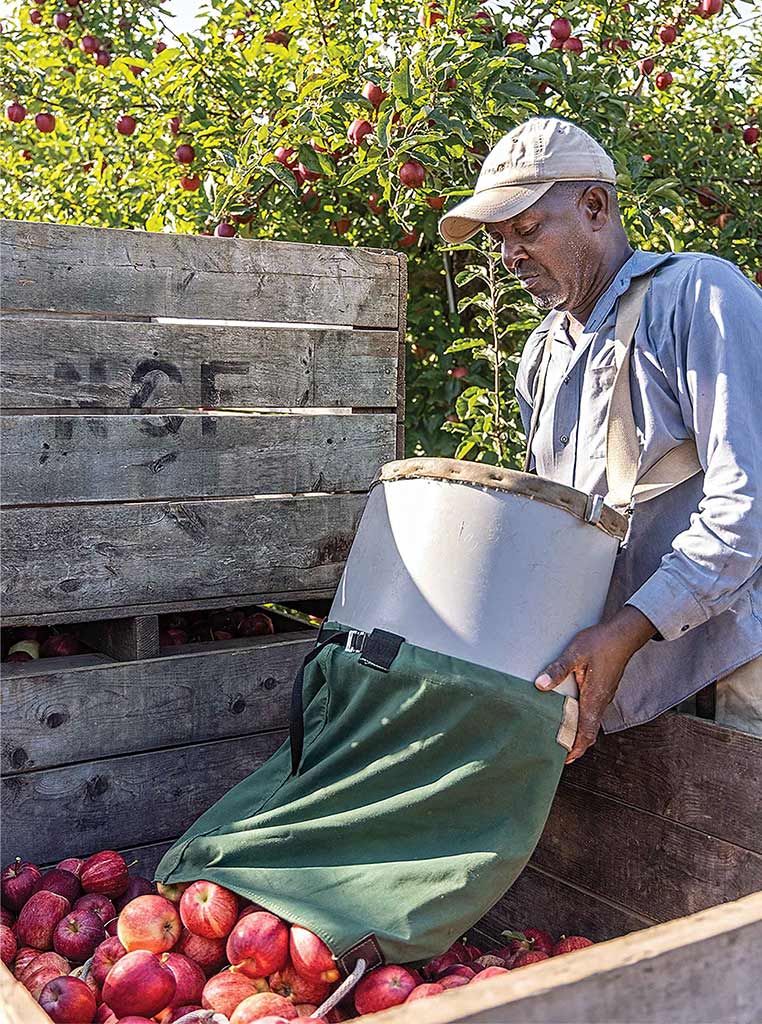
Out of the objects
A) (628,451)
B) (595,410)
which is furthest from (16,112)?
(628,451)

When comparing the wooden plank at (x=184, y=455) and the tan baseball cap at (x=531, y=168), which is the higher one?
the tan baseball cap at (x=531, y=168)

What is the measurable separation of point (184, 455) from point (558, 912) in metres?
1.15

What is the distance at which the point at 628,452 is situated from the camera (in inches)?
76.7

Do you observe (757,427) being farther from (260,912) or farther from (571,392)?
(260,912)

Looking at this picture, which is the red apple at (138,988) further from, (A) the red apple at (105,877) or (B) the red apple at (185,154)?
(B) the red apple at (185,154)

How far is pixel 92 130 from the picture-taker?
433 centimetres

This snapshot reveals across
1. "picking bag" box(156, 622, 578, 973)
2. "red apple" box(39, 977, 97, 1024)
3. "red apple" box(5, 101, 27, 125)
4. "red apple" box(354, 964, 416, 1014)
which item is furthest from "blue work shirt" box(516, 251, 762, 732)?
"red apple" box(5, 101, 27, 125)

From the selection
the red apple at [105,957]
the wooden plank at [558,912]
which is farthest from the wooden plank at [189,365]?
the wooden plank at [558,912]

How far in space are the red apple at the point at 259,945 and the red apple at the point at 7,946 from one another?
440 mm

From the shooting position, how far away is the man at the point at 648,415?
174 cm

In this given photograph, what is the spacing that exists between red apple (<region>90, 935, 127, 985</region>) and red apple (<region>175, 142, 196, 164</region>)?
2.64 m

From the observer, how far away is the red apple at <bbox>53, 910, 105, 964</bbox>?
183 centimetres

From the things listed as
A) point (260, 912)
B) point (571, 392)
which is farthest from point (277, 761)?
point (571, 392)

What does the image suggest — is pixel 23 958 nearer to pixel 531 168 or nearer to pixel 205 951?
pixel 205 951
